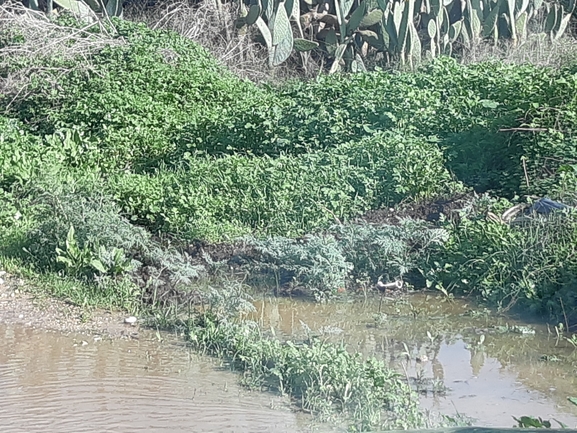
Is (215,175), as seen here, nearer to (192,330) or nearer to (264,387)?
(192,330)

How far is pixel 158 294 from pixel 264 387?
1.66m

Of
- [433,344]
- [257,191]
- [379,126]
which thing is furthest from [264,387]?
[379,126]

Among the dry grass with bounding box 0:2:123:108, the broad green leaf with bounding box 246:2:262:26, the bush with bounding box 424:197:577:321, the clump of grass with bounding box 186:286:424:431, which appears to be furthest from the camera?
the broad green leaf with bounding box 246:2:262:26

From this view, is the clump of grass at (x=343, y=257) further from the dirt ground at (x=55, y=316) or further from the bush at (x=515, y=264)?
the dirt ground at (x=55, y=316)

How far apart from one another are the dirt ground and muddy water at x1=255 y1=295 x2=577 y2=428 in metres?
1.03

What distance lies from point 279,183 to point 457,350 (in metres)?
2.61

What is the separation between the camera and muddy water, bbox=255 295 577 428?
4359 millimetres

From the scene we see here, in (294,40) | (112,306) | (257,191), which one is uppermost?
(294,40)

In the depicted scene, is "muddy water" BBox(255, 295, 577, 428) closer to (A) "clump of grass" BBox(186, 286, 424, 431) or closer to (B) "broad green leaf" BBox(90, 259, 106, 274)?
(A) "clump of grass" BBox(186, 286, 424, 431)

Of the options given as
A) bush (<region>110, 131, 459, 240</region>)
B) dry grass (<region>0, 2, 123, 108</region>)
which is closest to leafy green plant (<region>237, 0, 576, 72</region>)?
dry grass (<region>0, 2, 123, 108</region>)

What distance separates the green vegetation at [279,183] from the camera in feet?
18.9

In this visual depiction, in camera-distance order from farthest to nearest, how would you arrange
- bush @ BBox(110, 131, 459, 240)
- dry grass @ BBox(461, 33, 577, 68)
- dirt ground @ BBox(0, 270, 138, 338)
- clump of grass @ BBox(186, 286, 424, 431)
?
dry grass @ BBox(461, 33, 577, 68) < bush @ BBox(110, 131, 459, 240) < dirt ground @ BBox(0, 270, 138, 338) < clump of grass @ BBox(186, 286, 424, 431)

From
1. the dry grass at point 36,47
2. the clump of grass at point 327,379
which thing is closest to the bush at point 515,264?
the clump of grass at point 327,379

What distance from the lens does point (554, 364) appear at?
16.1 ft
